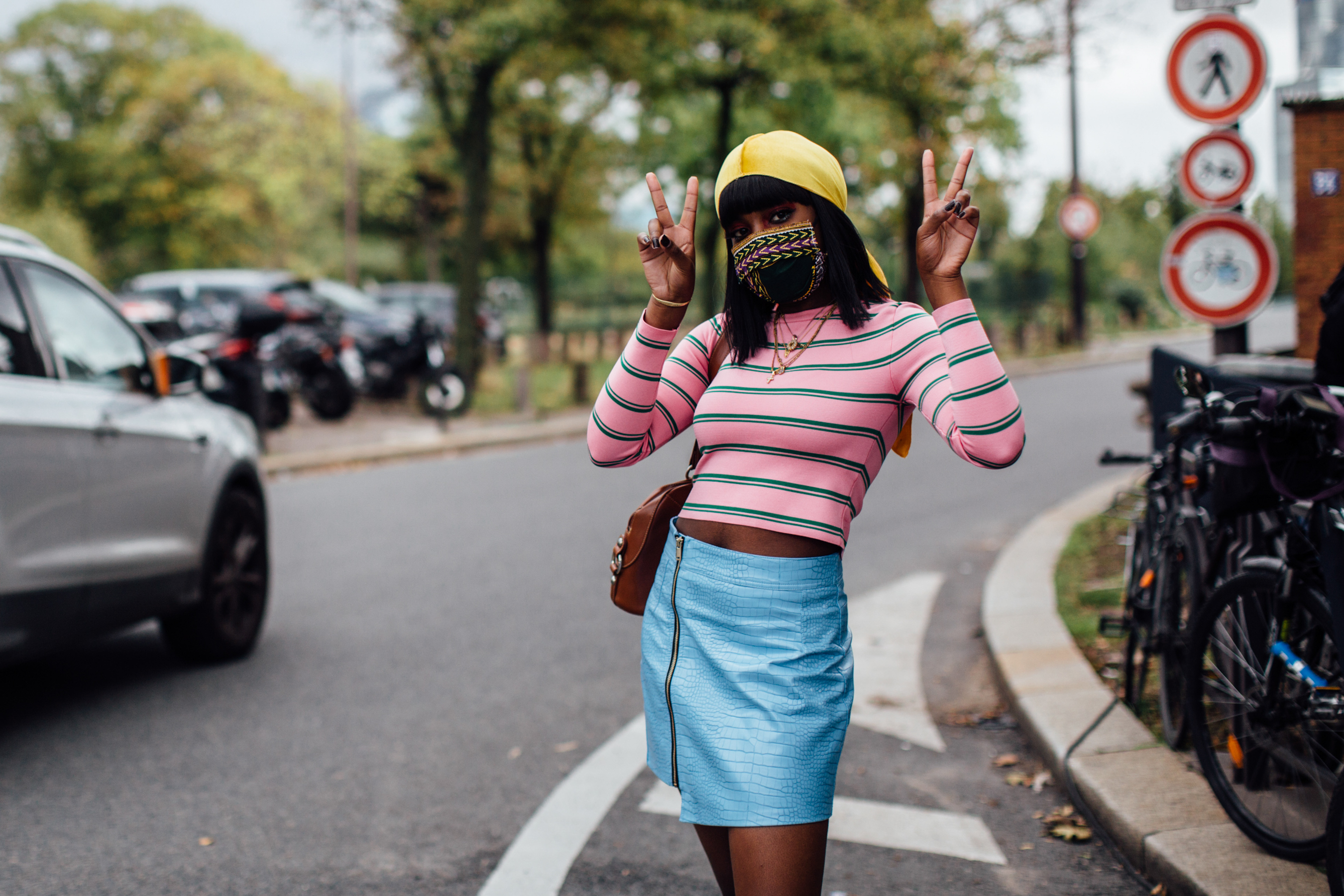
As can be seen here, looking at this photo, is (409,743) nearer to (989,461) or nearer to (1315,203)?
(989,461)

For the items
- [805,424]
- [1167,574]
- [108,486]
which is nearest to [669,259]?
[805,424]

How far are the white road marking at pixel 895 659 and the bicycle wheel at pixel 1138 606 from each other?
724mm

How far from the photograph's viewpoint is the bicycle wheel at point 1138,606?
15.1 ft

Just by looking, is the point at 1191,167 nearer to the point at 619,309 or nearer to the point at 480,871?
the point at 480,871

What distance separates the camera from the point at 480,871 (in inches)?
145

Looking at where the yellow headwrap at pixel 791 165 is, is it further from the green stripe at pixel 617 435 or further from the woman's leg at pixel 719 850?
the woman's leg at pixel 719 850

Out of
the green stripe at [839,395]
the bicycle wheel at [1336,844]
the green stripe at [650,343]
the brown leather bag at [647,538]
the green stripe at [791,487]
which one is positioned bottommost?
the bicycle wheel at [1336,844]

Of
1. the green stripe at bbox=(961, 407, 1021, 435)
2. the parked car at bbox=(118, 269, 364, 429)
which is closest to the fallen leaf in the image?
the green stripe at bbox=(961, 407, 1021, 435)

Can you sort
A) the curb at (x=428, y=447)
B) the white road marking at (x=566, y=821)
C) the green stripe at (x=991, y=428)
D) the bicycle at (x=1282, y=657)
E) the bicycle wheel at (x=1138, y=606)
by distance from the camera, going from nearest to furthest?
the green stripe at (x=991, y=428) < the bicycle at (x=1282, y=657) < the white road marking at (x=566, y=821) < the bicycle wheel at (x=1138, y=606) < the curb at (x=428, y=447)

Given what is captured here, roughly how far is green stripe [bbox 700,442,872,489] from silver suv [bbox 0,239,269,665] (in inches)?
126

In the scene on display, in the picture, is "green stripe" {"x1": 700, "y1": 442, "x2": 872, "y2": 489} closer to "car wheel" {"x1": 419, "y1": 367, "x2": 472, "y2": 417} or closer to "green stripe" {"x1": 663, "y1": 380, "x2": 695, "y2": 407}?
"green stripe" {"x1": 663, "y1": 380, "x2": 695, "y2": 407}

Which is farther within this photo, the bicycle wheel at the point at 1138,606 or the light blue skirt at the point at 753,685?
the bicycle wheel at the point at 1138,606

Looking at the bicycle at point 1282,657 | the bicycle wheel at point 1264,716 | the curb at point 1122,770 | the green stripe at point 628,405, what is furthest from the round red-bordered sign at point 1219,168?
the green stripe at point 628,405

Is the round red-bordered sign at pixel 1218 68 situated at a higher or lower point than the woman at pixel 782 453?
higher
